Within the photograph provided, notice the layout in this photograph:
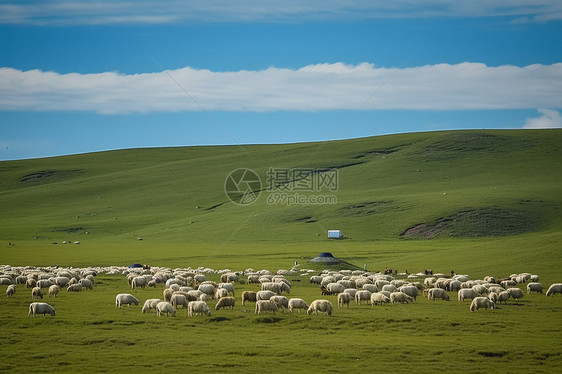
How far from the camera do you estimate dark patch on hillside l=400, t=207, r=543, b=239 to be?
81.8 metres

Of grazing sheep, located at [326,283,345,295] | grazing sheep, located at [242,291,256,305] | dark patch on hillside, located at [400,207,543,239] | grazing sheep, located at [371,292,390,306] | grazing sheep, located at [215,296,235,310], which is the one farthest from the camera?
dark patch on hillside, located at [400,207,543,239]

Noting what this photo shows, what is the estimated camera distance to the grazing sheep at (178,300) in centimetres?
3328

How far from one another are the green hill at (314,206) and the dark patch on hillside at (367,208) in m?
0.40

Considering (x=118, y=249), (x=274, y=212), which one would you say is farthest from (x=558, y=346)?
(x=274, y=212)

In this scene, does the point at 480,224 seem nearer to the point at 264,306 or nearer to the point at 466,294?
the point at 466,294

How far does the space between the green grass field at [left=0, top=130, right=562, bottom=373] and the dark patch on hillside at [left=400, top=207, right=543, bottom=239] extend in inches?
10.7

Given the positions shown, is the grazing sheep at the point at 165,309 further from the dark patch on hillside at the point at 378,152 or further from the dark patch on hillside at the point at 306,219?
the dark patch on hillside at the point at 378,152

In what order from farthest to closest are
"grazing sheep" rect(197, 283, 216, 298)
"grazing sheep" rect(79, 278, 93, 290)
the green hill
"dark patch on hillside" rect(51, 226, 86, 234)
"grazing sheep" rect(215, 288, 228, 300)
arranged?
"dark patch on hillside" rect(51, 226, 86, 234), the green hill, "grazing sheep" rect(79, 278, 93, 290), "grazing sheep" rect(197, 283, 216, 298), "grazing sheep" rect(215, 288, 228, 300)

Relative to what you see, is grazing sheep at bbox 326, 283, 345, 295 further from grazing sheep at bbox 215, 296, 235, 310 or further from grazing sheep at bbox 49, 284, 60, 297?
grazing sheep at bbox 49, 284, 60, 297

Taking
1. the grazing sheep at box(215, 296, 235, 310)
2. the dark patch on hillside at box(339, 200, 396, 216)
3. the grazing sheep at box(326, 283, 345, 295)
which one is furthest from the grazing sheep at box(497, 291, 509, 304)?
the dark patch on hillside at box(339, 200, 396, 216)

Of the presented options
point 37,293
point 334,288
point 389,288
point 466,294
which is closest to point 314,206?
point 334,288

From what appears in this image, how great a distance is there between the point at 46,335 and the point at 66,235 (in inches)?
3295

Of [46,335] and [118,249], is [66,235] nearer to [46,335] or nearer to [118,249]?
[118,249]

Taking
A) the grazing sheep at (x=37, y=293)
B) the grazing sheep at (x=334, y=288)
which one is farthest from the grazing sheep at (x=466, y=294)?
the grazing sheep at (x=37, y=293)
